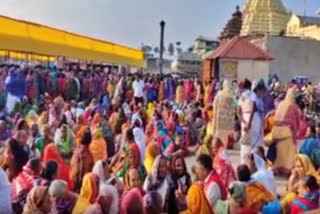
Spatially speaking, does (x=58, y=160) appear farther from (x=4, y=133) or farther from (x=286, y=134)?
(x=286, y=134)

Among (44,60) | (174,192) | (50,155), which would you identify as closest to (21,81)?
(50,155)

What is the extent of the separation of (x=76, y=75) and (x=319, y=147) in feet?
48.0

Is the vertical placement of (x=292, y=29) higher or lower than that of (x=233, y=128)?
higher

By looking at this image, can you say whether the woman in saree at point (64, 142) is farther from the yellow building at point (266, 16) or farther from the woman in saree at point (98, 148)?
the yellow building at point (266, 16)

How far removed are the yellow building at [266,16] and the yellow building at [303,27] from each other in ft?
3.07

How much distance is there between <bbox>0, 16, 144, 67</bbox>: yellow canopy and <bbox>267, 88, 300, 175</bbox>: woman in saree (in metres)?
10.6

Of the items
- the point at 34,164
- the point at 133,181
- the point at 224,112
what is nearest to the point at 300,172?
the point at 133,181

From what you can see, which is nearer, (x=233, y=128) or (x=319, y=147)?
(x=319, y=147)

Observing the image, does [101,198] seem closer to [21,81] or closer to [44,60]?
[21,81]

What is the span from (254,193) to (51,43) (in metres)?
17.9

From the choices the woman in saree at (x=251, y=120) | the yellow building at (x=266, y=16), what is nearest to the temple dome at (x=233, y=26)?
the yellow building at (x=266, y=16)

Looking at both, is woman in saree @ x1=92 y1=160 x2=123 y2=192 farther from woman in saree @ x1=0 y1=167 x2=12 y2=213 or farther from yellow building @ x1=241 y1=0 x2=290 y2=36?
yellow building @ x1=241 y1=0 x2=290 y2=36

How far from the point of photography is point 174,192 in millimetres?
6586

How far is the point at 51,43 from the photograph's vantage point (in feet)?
75.7
